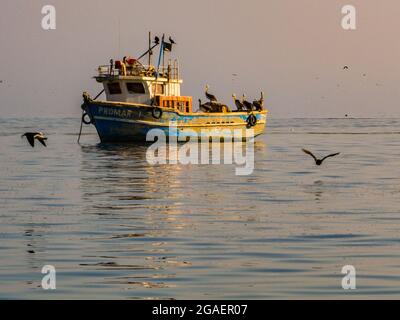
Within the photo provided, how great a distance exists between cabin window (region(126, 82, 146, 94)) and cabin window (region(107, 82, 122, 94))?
0.62m

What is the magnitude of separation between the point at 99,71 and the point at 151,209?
37.4 metres

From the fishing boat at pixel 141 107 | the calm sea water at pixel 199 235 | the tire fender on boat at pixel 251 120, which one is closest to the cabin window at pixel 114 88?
the fishing boat at pixel 141 107

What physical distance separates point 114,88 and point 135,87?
4.43ft

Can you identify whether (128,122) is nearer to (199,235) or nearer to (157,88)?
(157,88)

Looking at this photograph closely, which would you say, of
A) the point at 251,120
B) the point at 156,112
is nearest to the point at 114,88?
the point at 156,112

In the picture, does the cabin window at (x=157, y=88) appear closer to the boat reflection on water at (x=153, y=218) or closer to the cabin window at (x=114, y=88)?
the cabin window at (x=114, y=88)

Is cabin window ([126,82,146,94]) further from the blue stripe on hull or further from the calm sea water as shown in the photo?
the calm sea water

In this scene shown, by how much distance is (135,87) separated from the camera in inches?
2388

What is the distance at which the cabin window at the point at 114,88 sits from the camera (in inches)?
2388

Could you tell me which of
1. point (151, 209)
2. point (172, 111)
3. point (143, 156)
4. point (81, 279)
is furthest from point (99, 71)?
point (81, 279)

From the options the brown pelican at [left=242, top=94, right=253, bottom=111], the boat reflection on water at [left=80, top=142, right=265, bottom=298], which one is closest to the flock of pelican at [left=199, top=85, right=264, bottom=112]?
the brown pelican at [left=242, top=94, right=253, bottom=111]

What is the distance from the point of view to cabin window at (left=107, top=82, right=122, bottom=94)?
60656 millimetres
